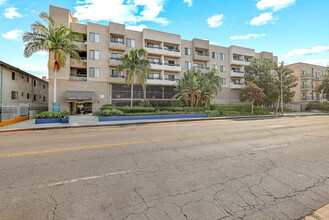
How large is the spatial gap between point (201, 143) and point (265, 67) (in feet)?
110

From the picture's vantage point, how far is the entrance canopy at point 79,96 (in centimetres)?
2441

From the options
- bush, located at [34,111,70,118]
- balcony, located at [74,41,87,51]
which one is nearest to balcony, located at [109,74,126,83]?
balcony, located at [74,41,87,51]

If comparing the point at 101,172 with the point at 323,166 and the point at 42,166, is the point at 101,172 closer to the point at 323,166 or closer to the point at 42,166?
the point at 42,166

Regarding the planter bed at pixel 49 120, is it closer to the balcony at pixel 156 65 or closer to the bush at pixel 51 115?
the bush at pixel 51 115

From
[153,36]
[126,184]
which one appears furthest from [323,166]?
[153,36]

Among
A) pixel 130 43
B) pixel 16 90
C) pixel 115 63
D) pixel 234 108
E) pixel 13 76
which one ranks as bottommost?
pixel 234 108

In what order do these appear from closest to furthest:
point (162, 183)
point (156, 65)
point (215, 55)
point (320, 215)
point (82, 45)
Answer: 1. point (320, 215)
2. point (162, 183)
3. point (82, 45)
4. point (156, 65)
5. point (215, 55)

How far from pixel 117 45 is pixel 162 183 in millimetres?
28802

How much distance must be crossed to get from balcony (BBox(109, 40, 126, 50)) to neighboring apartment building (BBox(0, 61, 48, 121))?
1459cm

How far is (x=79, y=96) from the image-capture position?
980 inches

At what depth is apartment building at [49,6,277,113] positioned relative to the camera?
25.4 metres

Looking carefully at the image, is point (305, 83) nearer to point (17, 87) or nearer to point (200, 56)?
point (200, 56)

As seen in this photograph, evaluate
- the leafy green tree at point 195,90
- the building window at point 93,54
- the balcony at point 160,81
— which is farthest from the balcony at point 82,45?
the leafy green tree at point 195,90

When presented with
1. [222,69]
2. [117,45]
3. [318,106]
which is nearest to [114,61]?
[117,45]
